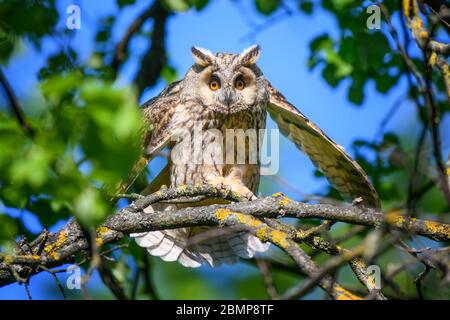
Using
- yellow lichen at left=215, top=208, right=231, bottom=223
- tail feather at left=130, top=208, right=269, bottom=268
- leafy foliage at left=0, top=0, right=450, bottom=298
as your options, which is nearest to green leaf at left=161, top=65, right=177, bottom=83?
leafy foliage at left=0, top=0, right=450, bottom=298

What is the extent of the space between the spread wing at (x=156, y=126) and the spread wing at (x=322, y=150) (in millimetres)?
753

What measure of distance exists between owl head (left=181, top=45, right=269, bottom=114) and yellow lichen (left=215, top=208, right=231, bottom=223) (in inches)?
67.5

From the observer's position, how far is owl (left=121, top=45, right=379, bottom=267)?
15.5 feet

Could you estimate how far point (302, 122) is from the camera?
193 inches

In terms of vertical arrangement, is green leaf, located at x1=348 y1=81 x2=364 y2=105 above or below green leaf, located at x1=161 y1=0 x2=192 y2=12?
below

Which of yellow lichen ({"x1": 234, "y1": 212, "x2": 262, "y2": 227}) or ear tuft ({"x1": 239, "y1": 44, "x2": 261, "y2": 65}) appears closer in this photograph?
yellow lichen ({"x1": 234, "y1": 212, "x2": 262, "y2": 227})

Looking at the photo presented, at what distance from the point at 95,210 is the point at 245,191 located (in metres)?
2.49

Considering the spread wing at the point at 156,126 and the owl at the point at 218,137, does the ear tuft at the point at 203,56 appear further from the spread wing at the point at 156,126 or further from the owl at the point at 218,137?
the spread wing at the point at 156,126

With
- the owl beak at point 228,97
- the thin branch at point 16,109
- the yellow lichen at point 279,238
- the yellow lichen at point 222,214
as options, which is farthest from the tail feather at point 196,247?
the thin branch at point 16,109

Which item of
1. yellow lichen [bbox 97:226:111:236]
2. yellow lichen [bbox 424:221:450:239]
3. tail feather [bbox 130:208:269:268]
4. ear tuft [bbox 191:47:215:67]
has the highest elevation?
ear tuft [bbox 191:47:215:67]

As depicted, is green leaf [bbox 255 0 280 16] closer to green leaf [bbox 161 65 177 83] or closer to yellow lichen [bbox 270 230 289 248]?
green leaf [bbox 161 65 177 83]

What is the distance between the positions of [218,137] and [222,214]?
165cm

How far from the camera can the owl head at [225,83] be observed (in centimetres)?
496

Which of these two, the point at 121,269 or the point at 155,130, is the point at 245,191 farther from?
the point at 121,269
